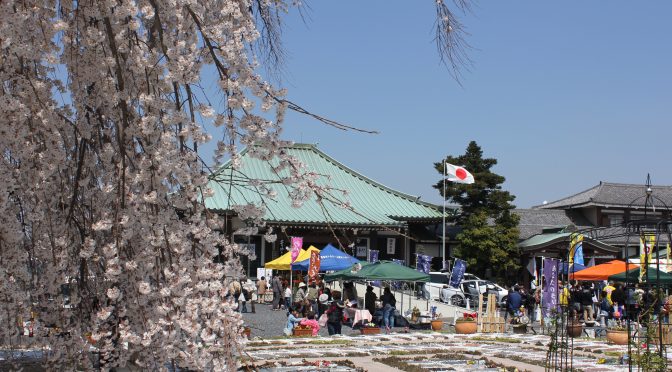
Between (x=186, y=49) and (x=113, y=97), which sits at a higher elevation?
(x=186, y=49)

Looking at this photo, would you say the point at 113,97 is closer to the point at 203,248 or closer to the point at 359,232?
the point at 203,248

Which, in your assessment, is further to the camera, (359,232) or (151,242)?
(359,232)

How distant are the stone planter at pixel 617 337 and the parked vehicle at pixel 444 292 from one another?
10498 mm

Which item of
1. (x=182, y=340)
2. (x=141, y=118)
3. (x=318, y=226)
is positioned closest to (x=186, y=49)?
(x=141, y=118)

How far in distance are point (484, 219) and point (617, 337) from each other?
1726cm

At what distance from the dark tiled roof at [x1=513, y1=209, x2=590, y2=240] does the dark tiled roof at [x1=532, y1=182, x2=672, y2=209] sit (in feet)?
2.49

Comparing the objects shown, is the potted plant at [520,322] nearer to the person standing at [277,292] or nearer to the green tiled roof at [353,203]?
the person standing at [277,292]

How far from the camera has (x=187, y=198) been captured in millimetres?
2627

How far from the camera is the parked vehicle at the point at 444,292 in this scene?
2664cm

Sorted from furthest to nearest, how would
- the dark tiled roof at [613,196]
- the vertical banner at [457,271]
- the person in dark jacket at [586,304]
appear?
the dark tiled roof at [613,196]
the vertical banner at [457,271]
the person in dark jacket at [586,304]

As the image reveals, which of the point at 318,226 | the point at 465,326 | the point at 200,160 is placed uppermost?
the point at 318,226

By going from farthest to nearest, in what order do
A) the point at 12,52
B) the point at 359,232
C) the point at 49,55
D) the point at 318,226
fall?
the point at 359,232 → the point at 318,226 → the point at 49,55 → the point at 12,52

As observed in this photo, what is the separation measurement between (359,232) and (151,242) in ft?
94.9

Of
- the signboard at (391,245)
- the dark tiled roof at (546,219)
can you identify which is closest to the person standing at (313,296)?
the signboard at (391,245)
